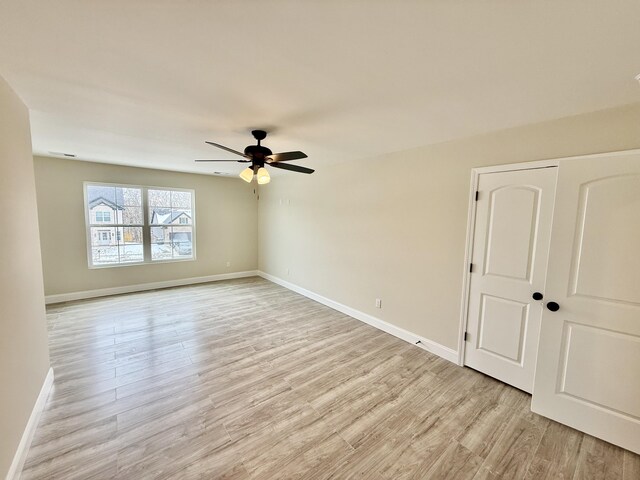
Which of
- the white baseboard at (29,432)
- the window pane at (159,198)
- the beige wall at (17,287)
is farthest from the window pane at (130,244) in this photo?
the white baseboard at (29,432)

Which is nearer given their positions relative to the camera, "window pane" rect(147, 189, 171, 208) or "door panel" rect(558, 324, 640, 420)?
"door panel" rect(558, 324, 640, 420)

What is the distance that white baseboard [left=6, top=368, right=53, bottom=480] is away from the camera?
5.02 feet

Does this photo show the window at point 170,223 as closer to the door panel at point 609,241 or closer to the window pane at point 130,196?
the window pane at point 130,196

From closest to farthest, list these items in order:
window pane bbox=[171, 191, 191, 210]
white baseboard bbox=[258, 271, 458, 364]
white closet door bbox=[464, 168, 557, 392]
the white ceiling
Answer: the white ceiling
white closet door bbox=[464, 168, 557, 392]
white baseboard bbox=[258, 271, 458, 364]
window pane bbox=[171, 191, 191, 210]

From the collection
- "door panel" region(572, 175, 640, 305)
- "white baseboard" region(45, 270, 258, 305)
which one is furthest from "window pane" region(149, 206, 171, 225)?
"door panel" region(572, 175, 640, 305)

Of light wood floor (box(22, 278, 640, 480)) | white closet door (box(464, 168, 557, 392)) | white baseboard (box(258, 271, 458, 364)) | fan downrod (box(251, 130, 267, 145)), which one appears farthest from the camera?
white baseboard (box(258, 271, 458, 364))

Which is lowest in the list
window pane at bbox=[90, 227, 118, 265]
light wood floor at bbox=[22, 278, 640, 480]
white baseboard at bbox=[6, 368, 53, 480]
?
light wood floor at bbox=[22, 278, 640, 480]

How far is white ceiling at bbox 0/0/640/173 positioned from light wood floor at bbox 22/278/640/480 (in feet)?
8.17

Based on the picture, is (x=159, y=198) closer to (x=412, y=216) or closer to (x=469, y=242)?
(x=412, y=216)

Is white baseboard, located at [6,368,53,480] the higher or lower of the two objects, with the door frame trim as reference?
lower

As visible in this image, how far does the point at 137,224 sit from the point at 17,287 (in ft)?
12.4

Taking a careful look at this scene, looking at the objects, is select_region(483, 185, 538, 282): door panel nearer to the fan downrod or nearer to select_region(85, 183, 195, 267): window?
the fan downrod

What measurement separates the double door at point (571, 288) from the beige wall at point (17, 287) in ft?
12.3

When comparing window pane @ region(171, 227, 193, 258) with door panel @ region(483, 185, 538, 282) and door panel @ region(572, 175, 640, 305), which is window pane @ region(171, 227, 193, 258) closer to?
door panel @ region(483, 185, 538, 282)
